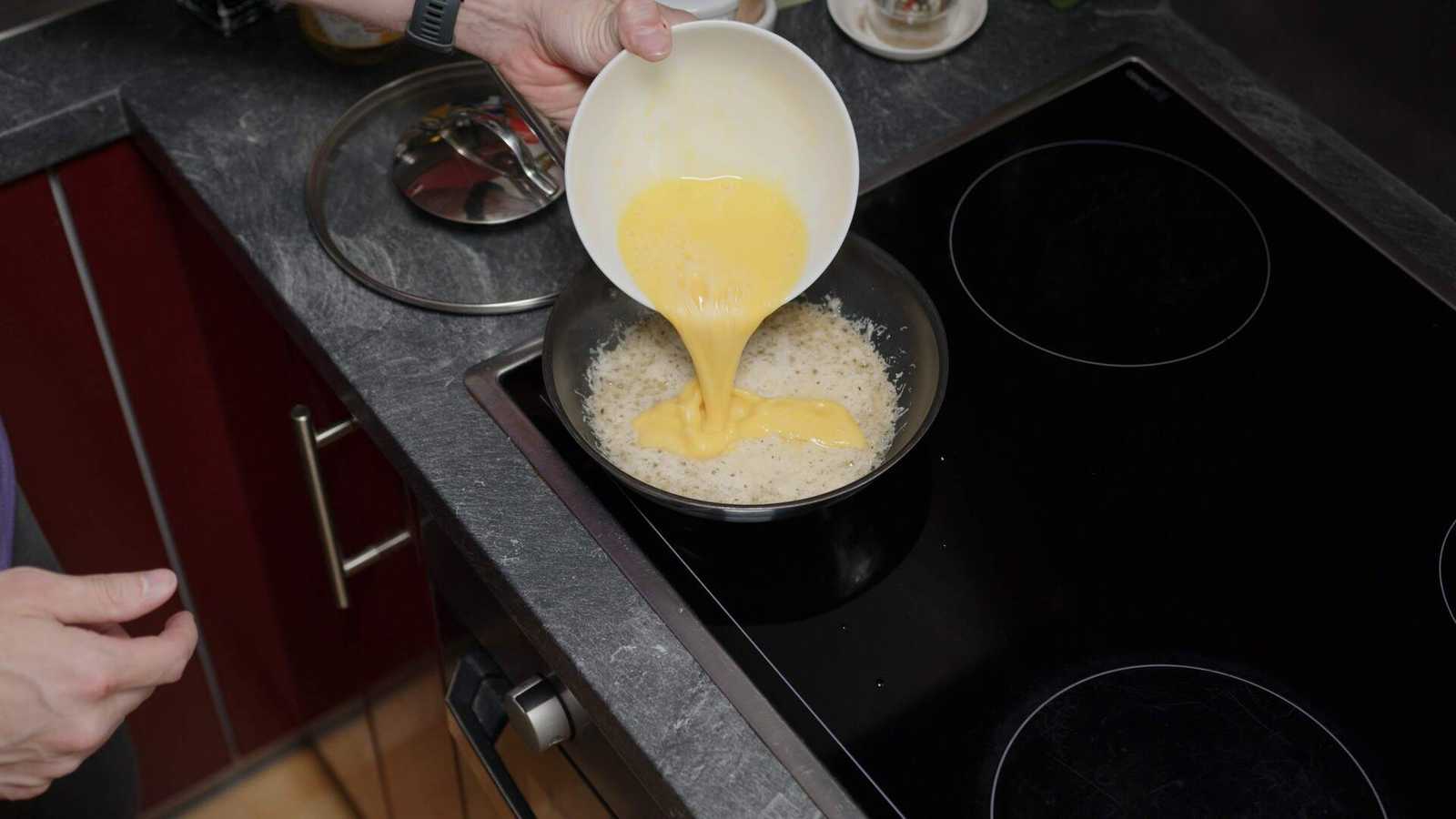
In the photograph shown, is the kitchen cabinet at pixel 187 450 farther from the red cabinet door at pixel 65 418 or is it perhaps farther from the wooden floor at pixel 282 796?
the wooden floor at pixel 282 796

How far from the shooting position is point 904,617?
856mm

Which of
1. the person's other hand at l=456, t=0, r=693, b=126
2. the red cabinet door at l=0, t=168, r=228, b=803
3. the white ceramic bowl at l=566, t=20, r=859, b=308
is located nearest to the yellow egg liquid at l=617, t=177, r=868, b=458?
the white ceramic bowl at l=566, t=20, r=859, b=308

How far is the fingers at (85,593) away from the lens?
2.50 ft

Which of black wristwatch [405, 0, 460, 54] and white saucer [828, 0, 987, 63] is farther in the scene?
white saucer [828, 0, 987, 63]

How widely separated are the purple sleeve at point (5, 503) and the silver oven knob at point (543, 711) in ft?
1.29

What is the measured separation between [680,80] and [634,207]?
0.09 metres

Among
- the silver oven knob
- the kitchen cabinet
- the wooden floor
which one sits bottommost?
the wooden floor

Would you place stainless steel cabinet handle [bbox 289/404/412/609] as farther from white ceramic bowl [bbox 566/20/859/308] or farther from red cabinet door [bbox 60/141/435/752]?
white ceramic bowl [bbox 566/20/859/308]

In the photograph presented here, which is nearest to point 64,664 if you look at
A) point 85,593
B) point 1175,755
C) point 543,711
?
point 85,593

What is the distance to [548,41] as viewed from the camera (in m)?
0.97

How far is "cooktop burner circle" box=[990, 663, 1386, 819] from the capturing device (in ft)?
2.57

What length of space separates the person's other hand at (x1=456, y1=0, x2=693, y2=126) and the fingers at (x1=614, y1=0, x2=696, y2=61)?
3 centimetres

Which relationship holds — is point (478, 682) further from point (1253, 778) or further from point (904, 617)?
point (1253, 778)

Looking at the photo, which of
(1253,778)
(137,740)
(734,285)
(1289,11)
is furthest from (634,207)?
(137,740)
